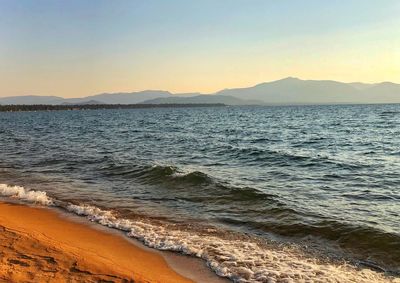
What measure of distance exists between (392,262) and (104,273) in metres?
5.88

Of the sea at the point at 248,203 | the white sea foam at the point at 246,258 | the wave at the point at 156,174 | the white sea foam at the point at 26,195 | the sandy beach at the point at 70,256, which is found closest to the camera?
the sandy beach at the point at 70,256

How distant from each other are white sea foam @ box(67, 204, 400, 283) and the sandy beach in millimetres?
653

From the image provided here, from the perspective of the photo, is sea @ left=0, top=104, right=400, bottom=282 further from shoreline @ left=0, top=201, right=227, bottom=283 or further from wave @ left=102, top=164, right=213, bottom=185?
shoreline @ left=0, top=201, right=227, bottom=283

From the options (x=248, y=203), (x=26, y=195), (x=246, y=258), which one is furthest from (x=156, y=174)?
(x=246, y=258)

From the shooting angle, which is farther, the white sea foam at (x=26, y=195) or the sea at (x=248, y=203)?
the white sea foam at (x=26, y=195)

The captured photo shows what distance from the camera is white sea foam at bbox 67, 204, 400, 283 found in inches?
292

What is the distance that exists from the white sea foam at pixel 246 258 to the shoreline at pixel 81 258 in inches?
13.9

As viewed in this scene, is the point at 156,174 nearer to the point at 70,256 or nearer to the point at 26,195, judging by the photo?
the point at 26,195

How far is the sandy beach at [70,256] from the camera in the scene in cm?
664

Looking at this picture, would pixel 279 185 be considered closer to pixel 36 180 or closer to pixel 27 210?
pixel 27 210

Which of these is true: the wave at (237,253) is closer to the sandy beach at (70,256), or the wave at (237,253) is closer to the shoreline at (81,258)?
the shoreline at (81,258)

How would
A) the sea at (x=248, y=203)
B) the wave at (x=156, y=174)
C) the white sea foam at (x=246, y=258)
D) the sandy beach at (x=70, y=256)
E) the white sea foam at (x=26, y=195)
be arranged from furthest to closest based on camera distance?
the wave at (x=156, y=174)
the white sea foam at (x=26, y=195)
the sea at (x=248, y=203)
the white sea foam at (x=246, y=258)
the sandy beach at (x=70, y=256)

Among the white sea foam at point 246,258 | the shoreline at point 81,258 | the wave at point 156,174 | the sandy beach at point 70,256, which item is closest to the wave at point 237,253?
the white sea foam at point 246,258

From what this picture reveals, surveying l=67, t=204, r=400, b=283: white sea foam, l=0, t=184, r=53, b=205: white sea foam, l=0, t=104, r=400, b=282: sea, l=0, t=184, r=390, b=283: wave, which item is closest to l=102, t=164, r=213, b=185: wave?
l=0, t=104, r=400, b=282: sea
